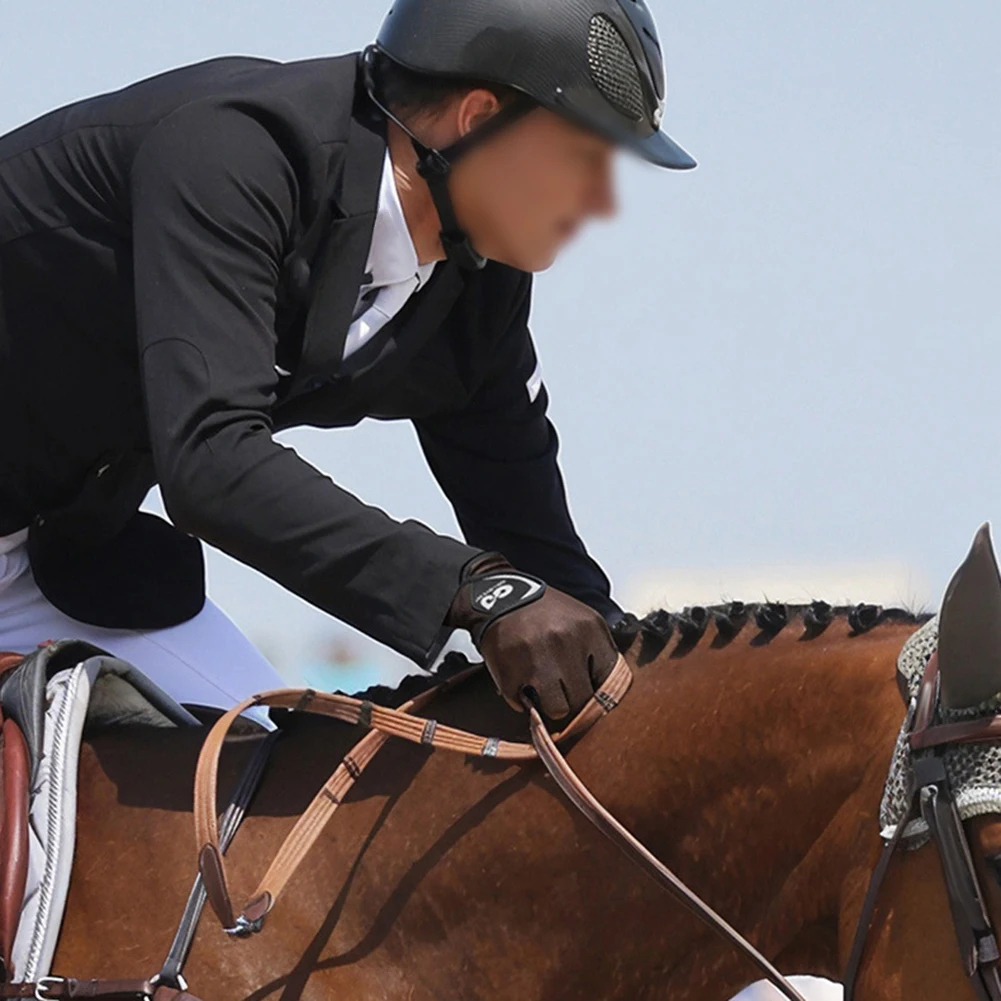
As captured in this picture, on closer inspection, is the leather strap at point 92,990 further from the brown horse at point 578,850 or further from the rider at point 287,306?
the rider at point 287,306

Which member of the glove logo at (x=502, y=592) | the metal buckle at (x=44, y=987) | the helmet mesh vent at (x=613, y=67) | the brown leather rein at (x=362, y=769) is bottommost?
the metal buckle at (x=44, y=987)

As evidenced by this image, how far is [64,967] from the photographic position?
2902 mm

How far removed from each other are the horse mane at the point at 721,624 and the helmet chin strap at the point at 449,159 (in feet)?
2.91

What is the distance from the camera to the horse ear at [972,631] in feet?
7.63

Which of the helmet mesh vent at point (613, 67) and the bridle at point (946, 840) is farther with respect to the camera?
the helmet mesh vent at point (613, 67)

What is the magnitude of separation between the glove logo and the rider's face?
33.9 inches

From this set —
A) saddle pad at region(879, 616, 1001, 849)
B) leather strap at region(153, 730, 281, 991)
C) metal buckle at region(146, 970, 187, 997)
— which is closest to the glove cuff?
leather strap at region(153, 730, 281, 991)

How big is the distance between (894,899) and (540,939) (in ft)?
2.08

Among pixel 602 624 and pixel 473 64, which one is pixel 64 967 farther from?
pixel 473 64

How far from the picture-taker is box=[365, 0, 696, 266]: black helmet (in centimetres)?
322

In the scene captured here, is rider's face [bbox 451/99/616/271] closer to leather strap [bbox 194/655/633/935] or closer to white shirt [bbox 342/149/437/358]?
white shirt [bbox 342/149/437/358]

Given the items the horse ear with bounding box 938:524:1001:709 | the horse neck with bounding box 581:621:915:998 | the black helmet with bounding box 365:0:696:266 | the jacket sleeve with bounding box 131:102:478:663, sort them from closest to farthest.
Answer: the horse ear with bounding box 938:524:1001:709
the horse neck with bounding box 581:621:915:998
the jacket sleeve with bounding box 131:102:478:663
the black helmet with bounding box 365:0:696:266

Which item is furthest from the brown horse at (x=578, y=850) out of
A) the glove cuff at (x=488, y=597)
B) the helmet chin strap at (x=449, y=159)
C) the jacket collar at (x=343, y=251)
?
the helmet chin strap at (x=449, y=159)

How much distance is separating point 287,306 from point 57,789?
1007 millimetres
